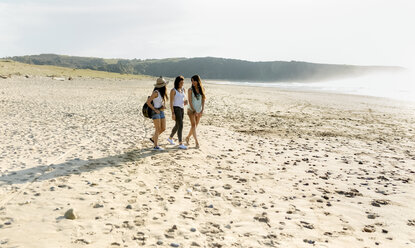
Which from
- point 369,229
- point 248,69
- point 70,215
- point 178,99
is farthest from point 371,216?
point 248,69

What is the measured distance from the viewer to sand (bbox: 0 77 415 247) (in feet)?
14.6

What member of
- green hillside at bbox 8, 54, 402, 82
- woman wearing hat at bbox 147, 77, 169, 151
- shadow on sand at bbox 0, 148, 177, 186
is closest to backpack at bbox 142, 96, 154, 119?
woman wearing hat at bbox 147, 77, 169, 151

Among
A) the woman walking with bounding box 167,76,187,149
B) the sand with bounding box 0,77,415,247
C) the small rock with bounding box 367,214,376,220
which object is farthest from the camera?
the woman walking with bounding box 167,76,187,149

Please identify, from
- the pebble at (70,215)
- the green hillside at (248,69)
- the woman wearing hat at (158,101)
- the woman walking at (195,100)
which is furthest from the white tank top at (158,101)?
the green hillside at (248,69)

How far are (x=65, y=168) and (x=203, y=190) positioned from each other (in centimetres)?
329

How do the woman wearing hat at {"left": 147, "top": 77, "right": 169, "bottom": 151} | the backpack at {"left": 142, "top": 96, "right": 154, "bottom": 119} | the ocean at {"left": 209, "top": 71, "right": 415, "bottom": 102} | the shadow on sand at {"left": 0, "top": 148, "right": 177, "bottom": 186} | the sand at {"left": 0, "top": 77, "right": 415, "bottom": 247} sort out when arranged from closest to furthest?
the sand at {"left": 0, "top": 77, "right": 415, "bottom": 247}
the shadow on sand at {"left": 0, "top": 148, "right": 177, "bottom": 186}
the woman wearing hat at {"left": 147, "top": 77, "right": 169, "bottom": 151}
the backpack at {"left": 142, "top": 96, "right": 154, "bottom": 119}
the ocean at {"left": 209, "top": 71, "right": 415, "bottom": 102}

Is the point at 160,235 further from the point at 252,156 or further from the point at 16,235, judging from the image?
the point at 252,156

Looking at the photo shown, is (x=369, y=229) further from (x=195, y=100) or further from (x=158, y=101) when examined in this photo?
(x=158, y=101)

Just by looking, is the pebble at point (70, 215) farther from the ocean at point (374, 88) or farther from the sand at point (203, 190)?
the ocean at point (374, 88)

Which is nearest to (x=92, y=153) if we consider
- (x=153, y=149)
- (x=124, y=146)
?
(x=124, y=146)

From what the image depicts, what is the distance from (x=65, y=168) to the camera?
695cm

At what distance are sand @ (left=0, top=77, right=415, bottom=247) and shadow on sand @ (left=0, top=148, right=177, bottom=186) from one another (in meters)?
0.02

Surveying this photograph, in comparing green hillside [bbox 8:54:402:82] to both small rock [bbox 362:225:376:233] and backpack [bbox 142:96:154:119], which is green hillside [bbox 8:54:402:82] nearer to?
backpack [bbox 142:96:154:119]

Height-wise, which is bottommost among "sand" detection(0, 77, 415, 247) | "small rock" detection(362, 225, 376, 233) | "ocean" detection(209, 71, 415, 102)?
"small rock" detection(362, 225, 376, 233)
